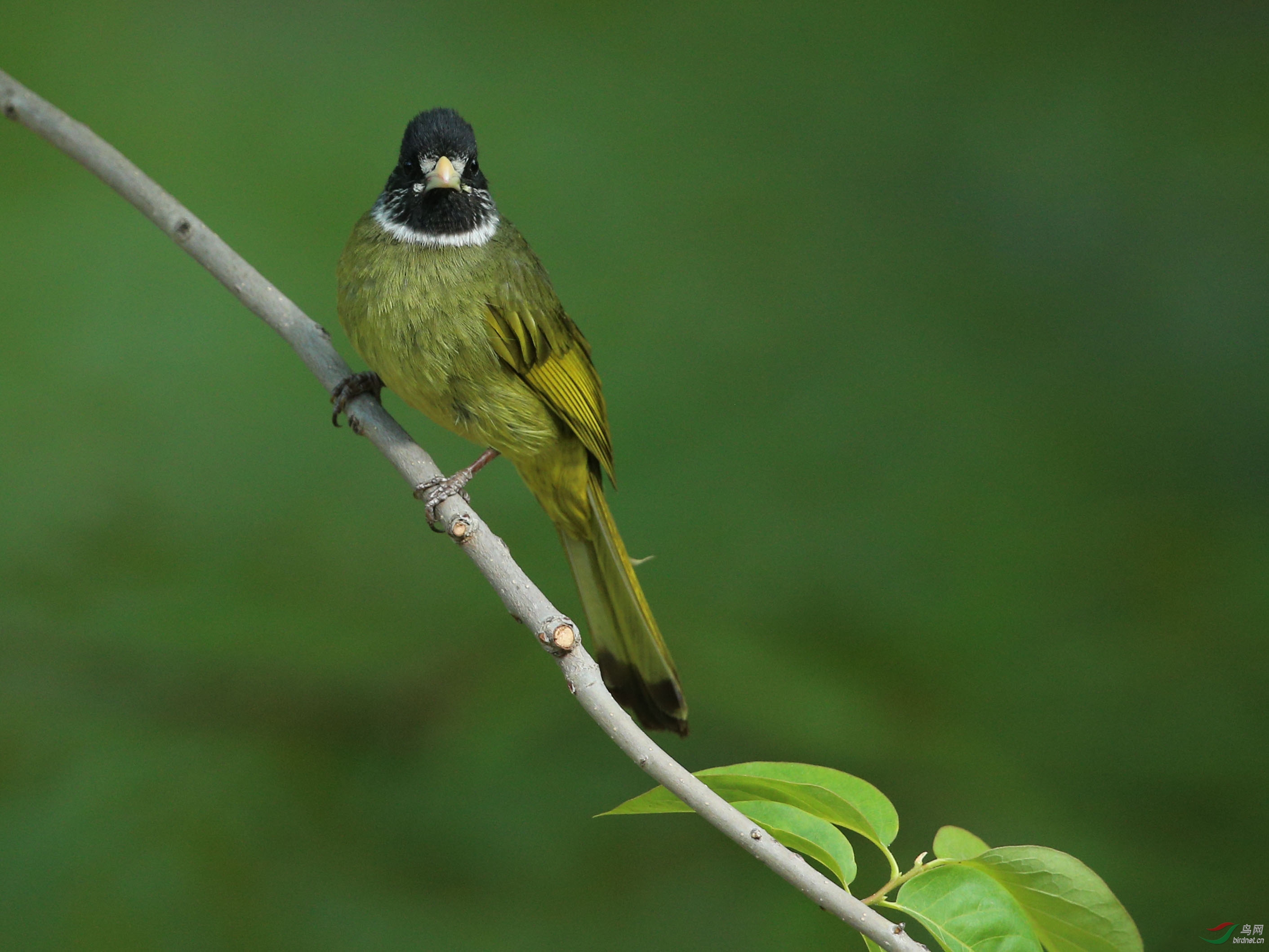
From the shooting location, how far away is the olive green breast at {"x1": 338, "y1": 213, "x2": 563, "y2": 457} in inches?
58.4

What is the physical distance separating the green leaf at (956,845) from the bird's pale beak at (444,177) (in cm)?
93

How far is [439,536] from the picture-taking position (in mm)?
2420

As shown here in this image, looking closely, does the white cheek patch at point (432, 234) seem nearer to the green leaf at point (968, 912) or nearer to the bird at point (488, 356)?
the bird at point (488, 356)

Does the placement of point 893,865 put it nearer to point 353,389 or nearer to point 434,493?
point 434,493

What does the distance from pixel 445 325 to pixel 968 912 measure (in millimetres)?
974

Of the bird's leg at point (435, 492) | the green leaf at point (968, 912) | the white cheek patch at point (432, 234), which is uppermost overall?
the white cheek patch at point (432, 234)

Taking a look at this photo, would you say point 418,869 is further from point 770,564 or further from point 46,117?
point 46,117

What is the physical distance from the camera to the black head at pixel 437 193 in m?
1.43

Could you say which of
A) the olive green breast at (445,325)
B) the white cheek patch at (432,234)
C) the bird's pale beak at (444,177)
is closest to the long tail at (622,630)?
the olive green breast at (445,325)

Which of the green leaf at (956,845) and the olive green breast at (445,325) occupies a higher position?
the olive green breast at (445,325)

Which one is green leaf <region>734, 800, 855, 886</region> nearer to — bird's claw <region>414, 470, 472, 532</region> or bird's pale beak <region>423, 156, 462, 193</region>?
bird's claw <region>414, 470, 472, 532</region>

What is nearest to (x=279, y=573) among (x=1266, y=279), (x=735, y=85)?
(x=735, y=85)

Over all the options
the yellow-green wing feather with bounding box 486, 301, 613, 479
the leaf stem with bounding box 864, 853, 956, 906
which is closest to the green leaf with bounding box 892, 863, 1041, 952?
the leaf stem with bounding box 864, 853, 956, 906

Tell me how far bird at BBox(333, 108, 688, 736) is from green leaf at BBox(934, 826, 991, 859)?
666 mm
